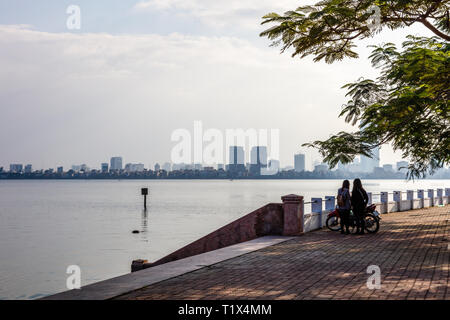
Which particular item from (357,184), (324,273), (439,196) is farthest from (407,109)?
(439,196)

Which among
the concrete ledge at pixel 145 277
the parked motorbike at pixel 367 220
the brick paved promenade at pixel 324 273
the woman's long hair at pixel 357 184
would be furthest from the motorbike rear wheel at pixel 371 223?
the concrete ledge at pixel 145 277

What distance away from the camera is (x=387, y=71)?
2405 centimetres

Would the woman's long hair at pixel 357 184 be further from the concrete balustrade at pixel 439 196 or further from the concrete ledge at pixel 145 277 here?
the concrete balustrade at pixel 439 196

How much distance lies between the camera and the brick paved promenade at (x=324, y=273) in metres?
9.15

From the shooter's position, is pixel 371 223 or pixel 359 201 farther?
pixel 371 223

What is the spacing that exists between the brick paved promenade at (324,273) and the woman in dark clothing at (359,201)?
5.00 feet

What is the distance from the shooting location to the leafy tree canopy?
13.4m

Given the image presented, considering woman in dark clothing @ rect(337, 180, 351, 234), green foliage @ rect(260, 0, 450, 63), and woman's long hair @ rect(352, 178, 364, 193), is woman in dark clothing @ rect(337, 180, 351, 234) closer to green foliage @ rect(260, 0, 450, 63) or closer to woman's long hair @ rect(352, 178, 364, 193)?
woman's long hair @ rect(352, 178, 364, 193)

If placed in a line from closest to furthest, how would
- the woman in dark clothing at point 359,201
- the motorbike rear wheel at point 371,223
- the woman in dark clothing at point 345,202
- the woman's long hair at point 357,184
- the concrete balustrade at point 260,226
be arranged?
the woman's long hair at point 357,184, the concrete balustrade at point 260,226, the woman in dark clothing at point 359,201, the woman in dark clothing at point 345,202, the motorbike rear wheel at point 371,223

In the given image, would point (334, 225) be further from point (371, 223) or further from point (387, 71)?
point (387, 71)

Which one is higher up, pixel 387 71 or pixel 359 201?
pixel 387 71

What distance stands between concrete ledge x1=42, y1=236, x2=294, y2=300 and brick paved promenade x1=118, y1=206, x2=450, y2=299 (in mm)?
278

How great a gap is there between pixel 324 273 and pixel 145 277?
385 cm

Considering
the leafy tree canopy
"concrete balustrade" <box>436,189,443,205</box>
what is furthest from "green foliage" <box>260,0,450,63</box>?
"concrete balustrade" <box>436,189,443,205</box>
